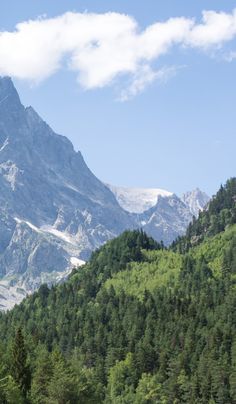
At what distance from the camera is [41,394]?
4690 inches

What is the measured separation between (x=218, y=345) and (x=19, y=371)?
102794 mm

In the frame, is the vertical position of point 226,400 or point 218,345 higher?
point 218,345

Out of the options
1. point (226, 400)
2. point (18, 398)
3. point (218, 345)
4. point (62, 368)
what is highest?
point (218, 345)

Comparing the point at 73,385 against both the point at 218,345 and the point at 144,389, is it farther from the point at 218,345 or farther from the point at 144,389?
the point at 218,345

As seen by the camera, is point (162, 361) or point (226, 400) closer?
point (226, 400)

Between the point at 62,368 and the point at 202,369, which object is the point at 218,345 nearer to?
the point at 202,369

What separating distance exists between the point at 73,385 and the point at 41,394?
18.9 ft

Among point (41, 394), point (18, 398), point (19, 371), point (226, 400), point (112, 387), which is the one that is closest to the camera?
point (18, 398)

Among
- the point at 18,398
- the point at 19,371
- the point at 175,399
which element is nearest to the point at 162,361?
the point at 175,399

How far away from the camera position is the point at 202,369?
177 meters

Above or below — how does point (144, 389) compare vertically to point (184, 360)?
below

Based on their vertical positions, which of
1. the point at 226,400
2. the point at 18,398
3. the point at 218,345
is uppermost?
the point at 218,345

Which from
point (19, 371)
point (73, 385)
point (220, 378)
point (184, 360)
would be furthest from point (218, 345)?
point (19, 371)

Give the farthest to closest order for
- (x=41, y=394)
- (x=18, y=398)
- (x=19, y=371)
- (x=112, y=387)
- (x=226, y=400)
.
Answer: (x=112, y=387), (x=226, y=400), (x=41, y=394), (x=19, y=371), (x=18, y=398)
